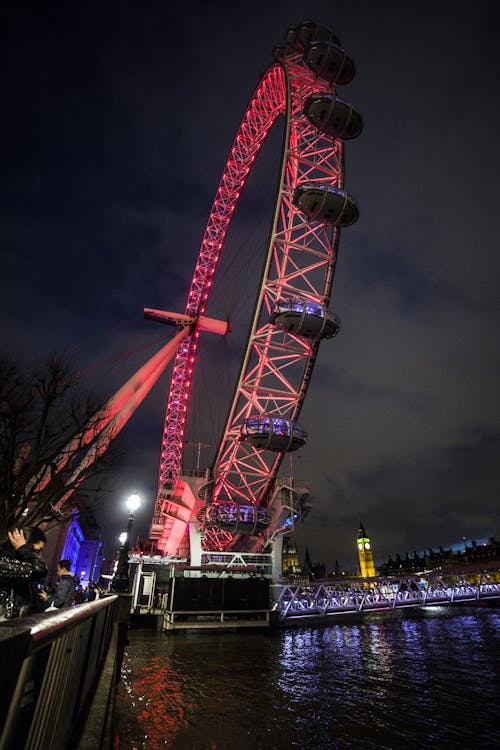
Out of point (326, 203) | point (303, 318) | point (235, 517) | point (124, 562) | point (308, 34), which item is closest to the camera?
point (124, 562)

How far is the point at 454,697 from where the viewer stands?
11.7 metres

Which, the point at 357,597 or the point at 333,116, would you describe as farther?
the point at 357,597

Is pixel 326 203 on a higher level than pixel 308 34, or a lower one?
lower

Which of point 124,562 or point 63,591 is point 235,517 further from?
point 63,591

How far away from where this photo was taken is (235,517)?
34.2 meters

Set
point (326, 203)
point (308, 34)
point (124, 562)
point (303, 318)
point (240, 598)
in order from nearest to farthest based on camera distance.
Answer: point (124, 562) < point (326, 203) < point (303, 318) < point (240, 598) < point (308, 34)

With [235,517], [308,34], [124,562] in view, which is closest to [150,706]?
[124,562]

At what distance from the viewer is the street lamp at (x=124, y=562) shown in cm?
1595

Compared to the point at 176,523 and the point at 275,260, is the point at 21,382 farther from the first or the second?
the point at 176,523

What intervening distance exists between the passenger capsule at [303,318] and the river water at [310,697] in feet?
65.7

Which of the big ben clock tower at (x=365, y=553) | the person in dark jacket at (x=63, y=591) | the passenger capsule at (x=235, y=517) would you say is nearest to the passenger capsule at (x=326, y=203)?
the passenger capsule at (x=235, y=517)

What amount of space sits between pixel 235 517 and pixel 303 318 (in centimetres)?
1732

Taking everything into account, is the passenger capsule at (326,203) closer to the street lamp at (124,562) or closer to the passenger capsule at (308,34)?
the passenger capsule at (308,34)

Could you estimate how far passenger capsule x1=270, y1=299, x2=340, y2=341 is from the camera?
30.3 meters
